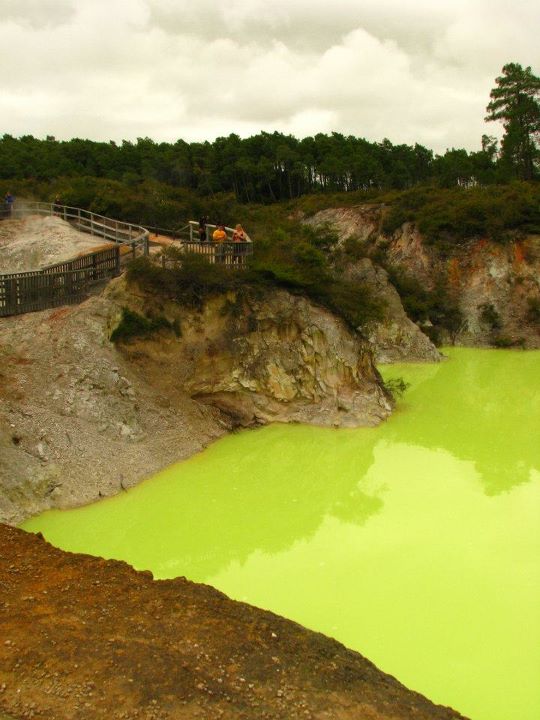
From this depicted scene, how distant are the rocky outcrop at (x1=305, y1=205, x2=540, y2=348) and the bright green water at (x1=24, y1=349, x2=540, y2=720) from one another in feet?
56.2

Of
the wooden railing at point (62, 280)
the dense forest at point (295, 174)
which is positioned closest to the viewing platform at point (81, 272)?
the wooden railing at point (62, 280)

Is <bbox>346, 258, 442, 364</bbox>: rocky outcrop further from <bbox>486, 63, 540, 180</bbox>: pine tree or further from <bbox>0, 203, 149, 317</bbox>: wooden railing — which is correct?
<bbox>486, 63, 540, 180</bbox>: pine tree

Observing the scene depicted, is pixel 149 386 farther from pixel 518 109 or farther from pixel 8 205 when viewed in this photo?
A: pixel 518 109

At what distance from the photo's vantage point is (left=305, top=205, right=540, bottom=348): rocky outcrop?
36.3 m

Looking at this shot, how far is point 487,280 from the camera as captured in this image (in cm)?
3772

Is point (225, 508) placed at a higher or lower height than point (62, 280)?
lower

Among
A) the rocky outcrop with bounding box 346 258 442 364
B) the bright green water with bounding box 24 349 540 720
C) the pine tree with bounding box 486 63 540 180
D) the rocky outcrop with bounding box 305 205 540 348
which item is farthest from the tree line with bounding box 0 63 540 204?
the bright green water with bounding box 24 349 540 720

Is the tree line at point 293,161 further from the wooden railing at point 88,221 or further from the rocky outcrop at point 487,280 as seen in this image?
the wooden railing at point 88,221

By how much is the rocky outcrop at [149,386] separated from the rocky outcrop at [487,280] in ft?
58.9

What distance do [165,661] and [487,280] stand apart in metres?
35.0

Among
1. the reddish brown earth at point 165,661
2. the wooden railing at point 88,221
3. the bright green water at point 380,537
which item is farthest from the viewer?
the wooden railing at point 88,221

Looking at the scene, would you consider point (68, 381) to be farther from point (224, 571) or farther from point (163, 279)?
point (224, 571)

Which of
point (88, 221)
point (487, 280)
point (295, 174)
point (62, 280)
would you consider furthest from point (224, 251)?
point (295, 174)

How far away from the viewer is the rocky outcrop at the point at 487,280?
36344mm
